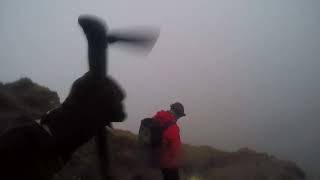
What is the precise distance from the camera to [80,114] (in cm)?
285

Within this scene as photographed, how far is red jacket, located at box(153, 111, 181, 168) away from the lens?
8.81 meters

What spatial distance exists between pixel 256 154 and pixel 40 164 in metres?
21.9

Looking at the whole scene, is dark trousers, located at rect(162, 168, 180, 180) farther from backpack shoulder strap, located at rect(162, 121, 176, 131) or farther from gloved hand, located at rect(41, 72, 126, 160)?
gloved hand, located at rect(41, 72, 126, 160)

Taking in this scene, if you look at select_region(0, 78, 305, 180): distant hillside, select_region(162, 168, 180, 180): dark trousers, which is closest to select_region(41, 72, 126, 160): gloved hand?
select_region(0, 78, 305, 180): distant hillside

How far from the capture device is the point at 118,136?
1653cm

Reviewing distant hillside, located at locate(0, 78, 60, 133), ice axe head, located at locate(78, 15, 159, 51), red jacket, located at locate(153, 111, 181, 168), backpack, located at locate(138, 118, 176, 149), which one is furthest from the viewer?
distant hillside, located at locate(0, 78, 60, 133)

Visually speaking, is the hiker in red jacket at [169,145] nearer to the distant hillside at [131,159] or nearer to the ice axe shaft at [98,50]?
the distant hillside at [131,159]

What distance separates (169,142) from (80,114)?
242 inches

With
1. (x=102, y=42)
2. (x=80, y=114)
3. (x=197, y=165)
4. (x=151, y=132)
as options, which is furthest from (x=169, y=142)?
(x=197, y=165)

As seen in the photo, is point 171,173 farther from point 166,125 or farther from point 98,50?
point 98,50

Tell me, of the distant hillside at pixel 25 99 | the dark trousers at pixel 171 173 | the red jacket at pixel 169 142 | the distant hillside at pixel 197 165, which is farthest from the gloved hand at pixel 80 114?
the distant hillside at pixel 25 99

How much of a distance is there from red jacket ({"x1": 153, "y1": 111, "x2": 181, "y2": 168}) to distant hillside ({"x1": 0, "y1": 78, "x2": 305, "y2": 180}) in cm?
55

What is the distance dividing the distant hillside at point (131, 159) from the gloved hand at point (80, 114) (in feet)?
18.7

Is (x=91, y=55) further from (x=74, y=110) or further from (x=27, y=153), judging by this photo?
(x=27, y=153)
